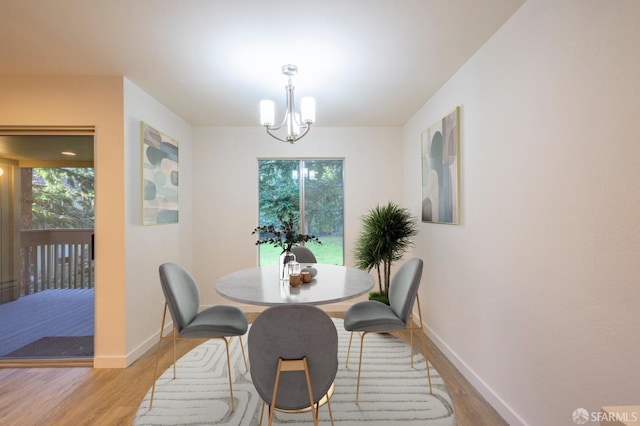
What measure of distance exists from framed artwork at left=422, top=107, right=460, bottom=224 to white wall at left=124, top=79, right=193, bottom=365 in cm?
284

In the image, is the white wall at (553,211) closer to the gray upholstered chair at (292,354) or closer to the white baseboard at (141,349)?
the gray upholstered chair at (292,354)

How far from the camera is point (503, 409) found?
1.87 meters

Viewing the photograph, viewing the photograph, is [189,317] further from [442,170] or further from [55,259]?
[442,170]

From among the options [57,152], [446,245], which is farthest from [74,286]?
[446,245]

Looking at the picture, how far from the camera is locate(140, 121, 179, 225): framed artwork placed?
9.37 feet

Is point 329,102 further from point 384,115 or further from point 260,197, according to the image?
point 260,197

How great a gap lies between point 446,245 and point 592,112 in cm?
162

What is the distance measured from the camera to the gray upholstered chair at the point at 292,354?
1.28 metres

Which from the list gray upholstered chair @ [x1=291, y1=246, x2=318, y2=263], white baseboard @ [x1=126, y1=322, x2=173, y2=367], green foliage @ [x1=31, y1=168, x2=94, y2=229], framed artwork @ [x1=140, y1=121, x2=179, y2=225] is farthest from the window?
green foliage @ [x1=31, y1=168, x2=94, y2=229]

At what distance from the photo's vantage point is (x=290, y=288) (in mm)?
1944

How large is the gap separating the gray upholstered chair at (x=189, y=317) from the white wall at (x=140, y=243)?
79cm

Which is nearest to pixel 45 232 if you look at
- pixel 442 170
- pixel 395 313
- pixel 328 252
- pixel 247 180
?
pixel 247 180

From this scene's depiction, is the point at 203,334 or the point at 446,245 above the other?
the point at 446,245

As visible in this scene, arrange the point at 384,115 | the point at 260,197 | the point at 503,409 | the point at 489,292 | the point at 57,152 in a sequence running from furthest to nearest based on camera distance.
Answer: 1. the point at 260,197
2. the point at 384,115
3. the point at 57,152
4. the point at 489,292
5. the point at 503,409
